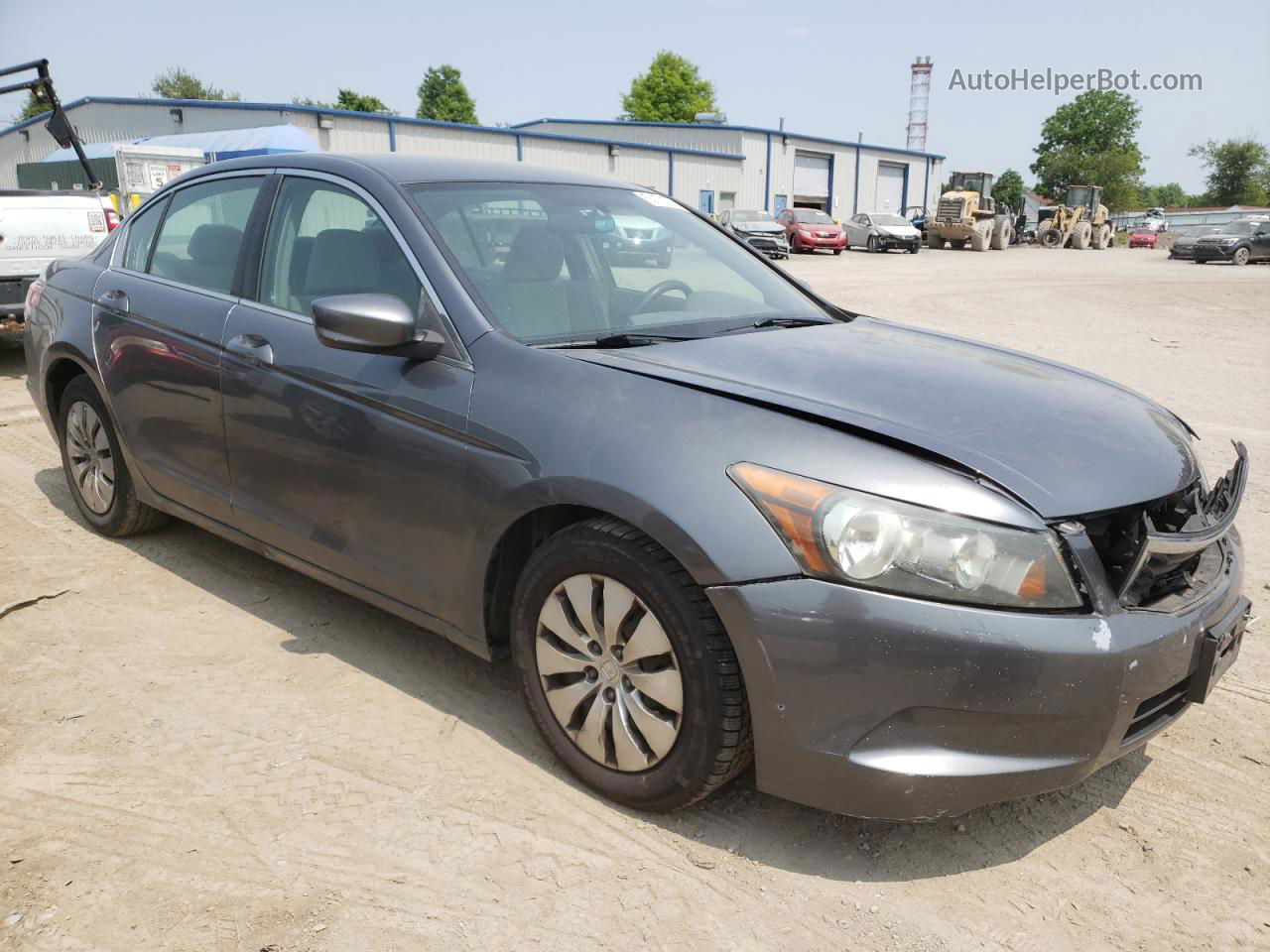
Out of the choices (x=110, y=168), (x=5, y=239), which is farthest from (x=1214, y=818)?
(x=110, y=168)

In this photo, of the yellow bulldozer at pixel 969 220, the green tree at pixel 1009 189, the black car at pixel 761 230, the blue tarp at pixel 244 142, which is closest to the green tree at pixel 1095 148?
the green tree at pixel 1009 189

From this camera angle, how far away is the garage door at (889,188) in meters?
57.6

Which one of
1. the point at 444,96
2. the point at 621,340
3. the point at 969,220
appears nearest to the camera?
the point at 621,340

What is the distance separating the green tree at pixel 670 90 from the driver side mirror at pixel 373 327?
70.8 metres

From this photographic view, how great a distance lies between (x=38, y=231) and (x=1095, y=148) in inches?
3715

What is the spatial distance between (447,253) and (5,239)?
7610mm

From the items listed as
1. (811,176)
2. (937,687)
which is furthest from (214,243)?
(811,176)

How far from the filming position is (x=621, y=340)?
2857 millimetres

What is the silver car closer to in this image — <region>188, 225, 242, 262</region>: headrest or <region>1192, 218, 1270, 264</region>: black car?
<region>1192, 218, 1270, 264</region>: black car

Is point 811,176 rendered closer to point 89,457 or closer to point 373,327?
point 89,457

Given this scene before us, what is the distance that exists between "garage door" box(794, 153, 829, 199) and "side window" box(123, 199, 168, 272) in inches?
1969

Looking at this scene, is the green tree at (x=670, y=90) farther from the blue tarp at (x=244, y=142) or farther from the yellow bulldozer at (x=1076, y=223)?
the blue tarp at (x=244, y=142)

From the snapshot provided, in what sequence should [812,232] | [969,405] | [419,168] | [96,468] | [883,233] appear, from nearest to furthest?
[969,405] < [419,168] < [96,468] < [812,232] < [883,233]

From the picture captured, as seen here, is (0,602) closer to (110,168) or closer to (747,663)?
(747,663)
